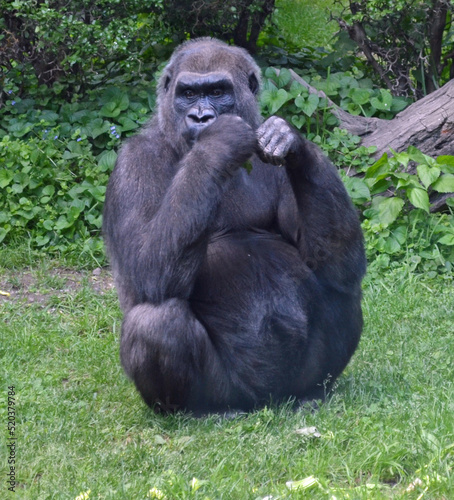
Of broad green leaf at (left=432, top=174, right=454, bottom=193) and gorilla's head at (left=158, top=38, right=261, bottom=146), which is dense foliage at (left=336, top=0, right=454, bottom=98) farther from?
gorilla's head at (left=158, top=38, right=261, bottom=146)

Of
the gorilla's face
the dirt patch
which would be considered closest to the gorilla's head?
the gorilla's face

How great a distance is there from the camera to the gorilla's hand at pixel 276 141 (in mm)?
3695

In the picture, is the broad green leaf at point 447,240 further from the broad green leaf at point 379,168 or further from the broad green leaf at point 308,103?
the broad green leaf at point 308,103

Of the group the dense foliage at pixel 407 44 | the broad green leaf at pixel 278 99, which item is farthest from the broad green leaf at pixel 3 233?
the dense foliage at pixel 407 44

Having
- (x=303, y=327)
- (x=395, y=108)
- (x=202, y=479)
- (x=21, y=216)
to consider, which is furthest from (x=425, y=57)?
(x=202, y=479)

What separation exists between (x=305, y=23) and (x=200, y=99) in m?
6.58

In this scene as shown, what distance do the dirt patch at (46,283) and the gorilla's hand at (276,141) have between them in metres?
2.49

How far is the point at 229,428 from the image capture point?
3754 millimetres

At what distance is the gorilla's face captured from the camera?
3941 millimetres

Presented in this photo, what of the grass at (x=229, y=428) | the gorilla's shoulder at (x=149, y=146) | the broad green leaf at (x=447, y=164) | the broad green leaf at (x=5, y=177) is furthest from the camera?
the broad green leaf at (x=5, y=177)

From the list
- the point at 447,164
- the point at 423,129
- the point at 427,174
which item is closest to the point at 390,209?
the point at 427,174

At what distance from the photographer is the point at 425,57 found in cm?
752

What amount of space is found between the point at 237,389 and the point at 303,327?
1.40ft

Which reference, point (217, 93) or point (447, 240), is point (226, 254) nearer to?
point (217, 93)
